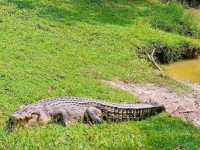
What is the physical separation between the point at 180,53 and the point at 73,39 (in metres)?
3.46

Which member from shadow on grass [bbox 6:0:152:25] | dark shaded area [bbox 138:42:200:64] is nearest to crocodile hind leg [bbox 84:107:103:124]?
dark shaded area [bbox 138:42:200:64]

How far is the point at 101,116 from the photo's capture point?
9961 mm

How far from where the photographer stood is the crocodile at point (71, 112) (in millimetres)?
9148

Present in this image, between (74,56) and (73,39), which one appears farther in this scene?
(73,39)

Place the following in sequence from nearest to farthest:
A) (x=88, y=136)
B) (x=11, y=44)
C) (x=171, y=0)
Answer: (x=88, y=136) < (x=11, y=44) < (x=171, y=0)

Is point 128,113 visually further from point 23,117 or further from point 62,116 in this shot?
point 23,117

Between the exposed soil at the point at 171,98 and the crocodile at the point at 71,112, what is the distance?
1.12 metres

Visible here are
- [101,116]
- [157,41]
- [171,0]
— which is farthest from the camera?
[171,0]

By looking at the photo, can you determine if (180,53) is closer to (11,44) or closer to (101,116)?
(11,44)

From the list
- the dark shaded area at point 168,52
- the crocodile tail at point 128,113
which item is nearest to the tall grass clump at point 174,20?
the dark shaded area at point 168,52

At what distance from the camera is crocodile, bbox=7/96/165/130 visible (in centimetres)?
915

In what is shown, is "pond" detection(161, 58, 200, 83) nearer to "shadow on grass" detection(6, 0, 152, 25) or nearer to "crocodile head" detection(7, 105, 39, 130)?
"shadow on grass" detection(6, 0, 152, 25)

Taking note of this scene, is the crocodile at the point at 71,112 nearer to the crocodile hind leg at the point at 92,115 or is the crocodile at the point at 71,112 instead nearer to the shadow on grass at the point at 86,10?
the crocodile hind leg at the point at 92,115

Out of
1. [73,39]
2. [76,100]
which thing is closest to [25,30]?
[73,39]
